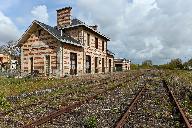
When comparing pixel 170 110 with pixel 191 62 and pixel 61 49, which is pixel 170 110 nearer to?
pixel 61 49

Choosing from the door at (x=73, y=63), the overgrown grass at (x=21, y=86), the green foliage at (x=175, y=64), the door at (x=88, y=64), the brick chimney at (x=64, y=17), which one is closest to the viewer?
the overgrown grass at (x=21, y=86)

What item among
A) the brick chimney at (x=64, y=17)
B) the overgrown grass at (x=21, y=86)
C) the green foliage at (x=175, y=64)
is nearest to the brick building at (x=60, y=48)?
the brick chimney at (x=64, y=17)

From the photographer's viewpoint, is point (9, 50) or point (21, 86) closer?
point (21, 86)

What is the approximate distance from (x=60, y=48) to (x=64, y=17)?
262 inches

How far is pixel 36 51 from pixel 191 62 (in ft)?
125

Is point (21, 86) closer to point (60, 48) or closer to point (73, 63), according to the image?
point (60, 48)

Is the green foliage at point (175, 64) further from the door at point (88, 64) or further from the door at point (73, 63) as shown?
the door at point (73, 63)

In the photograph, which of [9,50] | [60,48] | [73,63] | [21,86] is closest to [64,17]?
[73,63]

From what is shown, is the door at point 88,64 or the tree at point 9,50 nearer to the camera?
the door at point 88,64

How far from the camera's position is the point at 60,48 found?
27500 mm

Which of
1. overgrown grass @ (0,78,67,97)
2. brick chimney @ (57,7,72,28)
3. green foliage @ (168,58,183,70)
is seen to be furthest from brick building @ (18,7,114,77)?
green foliage @ (168,58,183,70)

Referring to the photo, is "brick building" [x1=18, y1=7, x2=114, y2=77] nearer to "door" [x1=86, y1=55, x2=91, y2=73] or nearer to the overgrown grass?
"door" [x1=86, y1=55, x2=91, y2=73]

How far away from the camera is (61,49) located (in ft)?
90.5

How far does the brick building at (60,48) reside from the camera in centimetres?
2802
